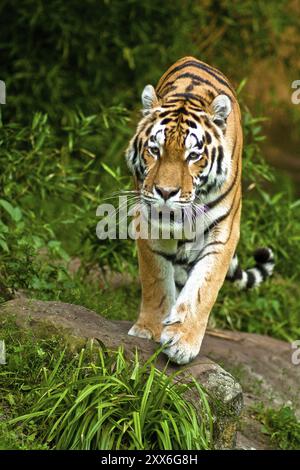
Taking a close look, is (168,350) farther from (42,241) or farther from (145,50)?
(145,50)

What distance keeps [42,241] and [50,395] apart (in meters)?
1.79

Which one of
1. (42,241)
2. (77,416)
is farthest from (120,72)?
(77,416)

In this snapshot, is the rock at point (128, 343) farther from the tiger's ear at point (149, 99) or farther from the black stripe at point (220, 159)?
the tiger's ear at point (149, 99)

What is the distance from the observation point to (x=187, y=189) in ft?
14.5

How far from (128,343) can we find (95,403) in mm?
599

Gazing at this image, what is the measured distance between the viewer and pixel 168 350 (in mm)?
4398

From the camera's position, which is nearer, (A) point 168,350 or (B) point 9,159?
(A) point 168,350

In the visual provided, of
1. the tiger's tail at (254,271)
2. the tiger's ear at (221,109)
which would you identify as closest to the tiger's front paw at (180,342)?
the tiger's ear at (221,109)

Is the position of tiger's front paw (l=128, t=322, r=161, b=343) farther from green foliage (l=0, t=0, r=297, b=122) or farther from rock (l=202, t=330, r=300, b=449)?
green foliage (l=0, t=0, r=297, b=122)

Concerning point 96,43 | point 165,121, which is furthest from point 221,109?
point 96,43

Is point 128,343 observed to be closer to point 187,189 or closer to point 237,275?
point 187,189

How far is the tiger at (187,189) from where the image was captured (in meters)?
4.46

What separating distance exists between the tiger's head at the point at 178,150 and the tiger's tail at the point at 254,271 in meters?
0.98

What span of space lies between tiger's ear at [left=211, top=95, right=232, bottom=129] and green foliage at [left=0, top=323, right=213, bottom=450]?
3.98 feet
